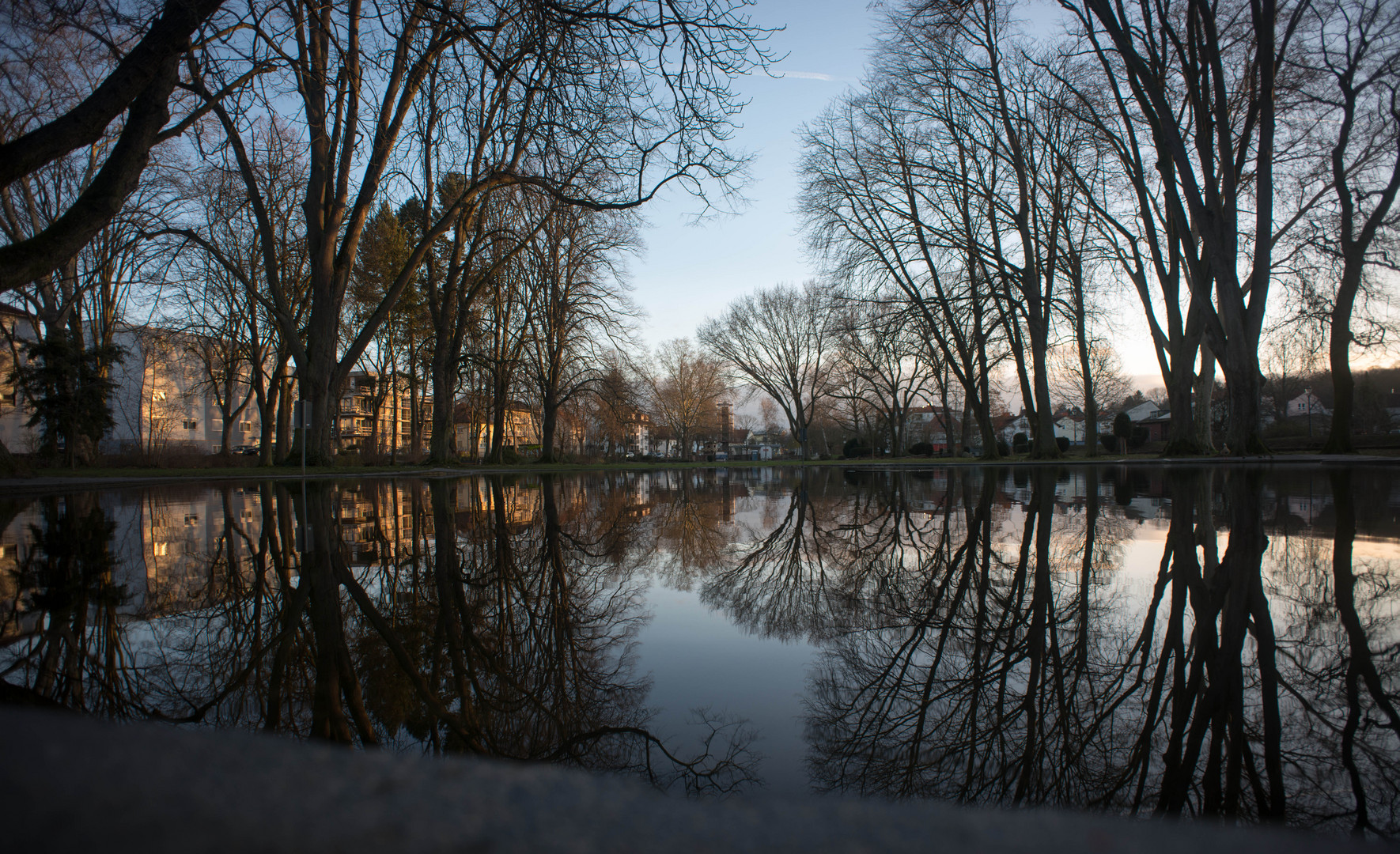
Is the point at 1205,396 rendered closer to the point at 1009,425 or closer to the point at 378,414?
the point at 378,414

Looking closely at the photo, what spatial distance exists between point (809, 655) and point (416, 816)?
1.98 meters

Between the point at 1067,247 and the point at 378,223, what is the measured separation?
1069 inches

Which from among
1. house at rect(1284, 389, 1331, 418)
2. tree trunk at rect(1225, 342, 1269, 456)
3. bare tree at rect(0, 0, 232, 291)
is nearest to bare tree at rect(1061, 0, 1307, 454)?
tree trunk at rect(1225, 342, 1269, 456)

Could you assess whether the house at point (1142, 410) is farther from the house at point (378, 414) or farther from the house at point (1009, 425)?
the house at point (378, 414)

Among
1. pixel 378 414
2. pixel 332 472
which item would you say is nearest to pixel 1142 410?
pixel 378 414

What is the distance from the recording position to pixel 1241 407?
15.8 meters

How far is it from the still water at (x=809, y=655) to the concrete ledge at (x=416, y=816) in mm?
796

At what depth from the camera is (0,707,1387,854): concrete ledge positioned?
2.16 feet

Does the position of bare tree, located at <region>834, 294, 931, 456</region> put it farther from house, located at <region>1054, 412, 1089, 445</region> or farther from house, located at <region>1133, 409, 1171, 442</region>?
house, located at <region>1054, 412, 1089, 445</region>

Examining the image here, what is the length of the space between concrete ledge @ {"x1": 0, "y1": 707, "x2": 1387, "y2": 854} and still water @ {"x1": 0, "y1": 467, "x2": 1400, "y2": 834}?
2.61ft

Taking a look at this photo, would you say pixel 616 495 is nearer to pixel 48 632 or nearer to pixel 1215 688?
pixel 48 632

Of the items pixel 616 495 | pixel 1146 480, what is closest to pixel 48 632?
pixel 616 495

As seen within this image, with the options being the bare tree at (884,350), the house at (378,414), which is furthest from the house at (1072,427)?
the house at (378,414)

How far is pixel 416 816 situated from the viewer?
0.73 m
